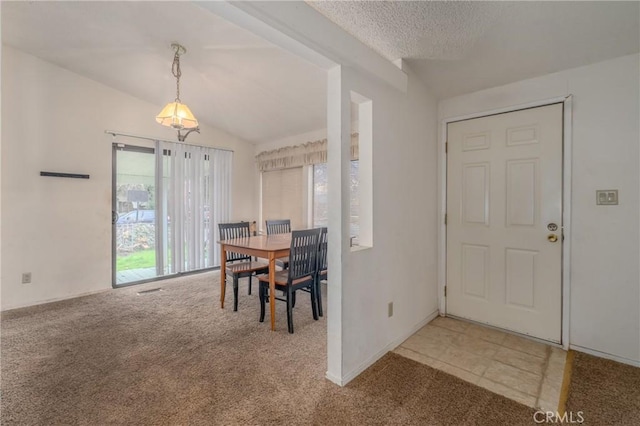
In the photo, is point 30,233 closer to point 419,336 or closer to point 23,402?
point 23,402

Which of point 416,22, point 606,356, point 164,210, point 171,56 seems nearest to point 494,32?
point 416,22

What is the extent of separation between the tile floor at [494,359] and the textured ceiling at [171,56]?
269 centimetres

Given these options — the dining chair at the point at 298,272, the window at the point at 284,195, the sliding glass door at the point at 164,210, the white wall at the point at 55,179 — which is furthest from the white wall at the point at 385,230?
the white wall at the point at 55,179

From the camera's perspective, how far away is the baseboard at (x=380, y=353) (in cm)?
188

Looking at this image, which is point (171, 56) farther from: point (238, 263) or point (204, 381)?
point (204, 381)

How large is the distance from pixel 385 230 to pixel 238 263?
204cm

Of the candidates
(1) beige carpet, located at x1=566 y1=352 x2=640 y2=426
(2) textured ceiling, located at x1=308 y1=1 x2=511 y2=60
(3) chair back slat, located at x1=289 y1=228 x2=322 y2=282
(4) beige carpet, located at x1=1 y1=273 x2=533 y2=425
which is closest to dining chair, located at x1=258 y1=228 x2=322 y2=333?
(3) chair back slat, located at x1=289 y1=228 x2=322 y2=282

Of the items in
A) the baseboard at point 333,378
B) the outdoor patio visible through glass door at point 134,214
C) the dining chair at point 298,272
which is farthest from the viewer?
the outdoor patio visible through glass door at point 134,214

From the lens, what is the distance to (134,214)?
414 cm

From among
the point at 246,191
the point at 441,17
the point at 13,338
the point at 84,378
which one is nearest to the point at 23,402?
the point at 84,378

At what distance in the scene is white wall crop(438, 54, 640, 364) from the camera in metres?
2.05

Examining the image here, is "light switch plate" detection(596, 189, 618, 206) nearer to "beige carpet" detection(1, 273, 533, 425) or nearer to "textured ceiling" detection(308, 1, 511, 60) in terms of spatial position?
"textured ceiling" detection(308, 1, 511, 60)

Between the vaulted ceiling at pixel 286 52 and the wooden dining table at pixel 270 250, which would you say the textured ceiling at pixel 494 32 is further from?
the wooden dining table at pixel 270 250

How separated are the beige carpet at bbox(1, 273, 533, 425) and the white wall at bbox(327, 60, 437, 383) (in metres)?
0.26
